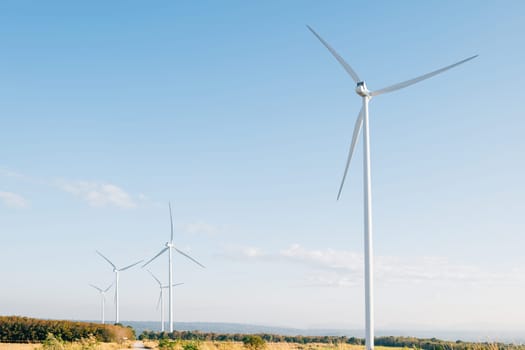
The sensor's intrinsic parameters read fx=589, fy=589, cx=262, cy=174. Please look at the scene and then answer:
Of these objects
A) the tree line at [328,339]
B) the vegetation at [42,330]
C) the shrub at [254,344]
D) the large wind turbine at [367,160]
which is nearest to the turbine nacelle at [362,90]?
the large wind turbine at [367,160]

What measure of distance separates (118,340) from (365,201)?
34252 millimetres

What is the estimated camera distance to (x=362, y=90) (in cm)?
3102

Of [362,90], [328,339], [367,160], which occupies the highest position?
[362,90]

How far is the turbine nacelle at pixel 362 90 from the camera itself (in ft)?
102

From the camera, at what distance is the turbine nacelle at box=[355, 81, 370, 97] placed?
31.0m

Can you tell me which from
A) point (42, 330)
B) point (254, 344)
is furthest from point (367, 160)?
point (42, 330)

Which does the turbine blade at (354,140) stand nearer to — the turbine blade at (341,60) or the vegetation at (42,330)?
the turbine blade at (341,60)

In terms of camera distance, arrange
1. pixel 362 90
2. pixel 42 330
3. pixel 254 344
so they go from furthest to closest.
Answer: pixel 42 330
pixel 254 344
pixel 362 90

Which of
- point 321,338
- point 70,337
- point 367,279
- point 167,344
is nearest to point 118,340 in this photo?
point 70,337

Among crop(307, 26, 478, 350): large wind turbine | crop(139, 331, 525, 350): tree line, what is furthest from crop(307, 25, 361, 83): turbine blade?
crop(139, 331, 525, 350): tree line

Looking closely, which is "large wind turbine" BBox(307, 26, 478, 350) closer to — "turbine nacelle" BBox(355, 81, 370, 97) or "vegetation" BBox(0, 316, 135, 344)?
"turbine nacelle" BBox(355, 81, 370, 97)

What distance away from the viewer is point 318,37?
34.7 meters

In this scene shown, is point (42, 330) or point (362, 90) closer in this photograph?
point (362, 90)

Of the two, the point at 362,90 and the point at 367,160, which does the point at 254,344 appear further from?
the point at 362,90
